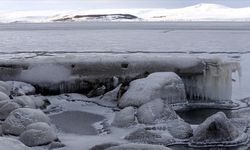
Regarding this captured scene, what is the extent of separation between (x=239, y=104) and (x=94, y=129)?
4.42 metres

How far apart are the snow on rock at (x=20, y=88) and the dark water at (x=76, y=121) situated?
178 centimetres

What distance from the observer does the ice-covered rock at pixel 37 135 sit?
8.05 m

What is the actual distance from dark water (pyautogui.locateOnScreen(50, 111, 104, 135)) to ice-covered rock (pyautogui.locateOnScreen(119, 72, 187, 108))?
1.06 meters

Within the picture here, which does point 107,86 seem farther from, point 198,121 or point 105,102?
point 198,121

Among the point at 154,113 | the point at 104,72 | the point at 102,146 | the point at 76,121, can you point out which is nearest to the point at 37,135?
the point at 102,146

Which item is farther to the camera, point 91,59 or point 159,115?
point 91,59

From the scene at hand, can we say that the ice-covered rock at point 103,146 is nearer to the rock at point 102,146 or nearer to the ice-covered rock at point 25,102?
the rock at point 102,146

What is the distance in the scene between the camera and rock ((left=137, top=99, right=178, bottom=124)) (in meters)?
9.84

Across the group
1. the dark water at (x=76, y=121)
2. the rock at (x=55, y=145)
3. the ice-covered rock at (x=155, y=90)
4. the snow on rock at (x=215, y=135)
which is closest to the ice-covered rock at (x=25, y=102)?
the dark water at (x=76, y=121)

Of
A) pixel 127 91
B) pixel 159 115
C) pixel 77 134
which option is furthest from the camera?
pixel 127 91

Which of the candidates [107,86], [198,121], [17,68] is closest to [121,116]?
[198,121]

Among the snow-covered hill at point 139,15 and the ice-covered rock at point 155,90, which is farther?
the snow-covered hill at point 139,15

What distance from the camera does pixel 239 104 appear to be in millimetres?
12148

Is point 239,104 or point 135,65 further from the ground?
point 135,65
